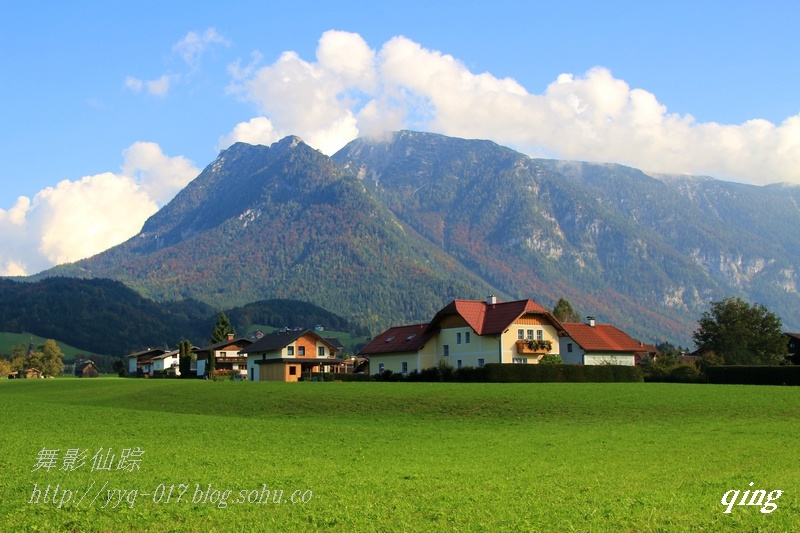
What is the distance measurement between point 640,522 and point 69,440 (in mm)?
24983

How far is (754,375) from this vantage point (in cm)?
7338

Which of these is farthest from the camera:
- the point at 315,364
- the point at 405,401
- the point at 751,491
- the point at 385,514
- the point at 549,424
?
the point at 315,364

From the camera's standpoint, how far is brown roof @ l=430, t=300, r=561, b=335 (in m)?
82.1

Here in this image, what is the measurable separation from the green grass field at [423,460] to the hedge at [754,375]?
13001mm

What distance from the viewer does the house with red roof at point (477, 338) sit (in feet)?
270

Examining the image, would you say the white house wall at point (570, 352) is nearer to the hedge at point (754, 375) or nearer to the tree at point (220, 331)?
the hedge at point (754, 375)

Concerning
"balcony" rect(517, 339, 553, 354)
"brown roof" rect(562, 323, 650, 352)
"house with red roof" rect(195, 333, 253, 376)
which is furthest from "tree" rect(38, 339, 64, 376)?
"balcony" rect(517, 339, 553, 354)

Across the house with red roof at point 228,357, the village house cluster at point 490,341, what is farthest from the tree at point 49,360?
the village house cluster at point 490,341

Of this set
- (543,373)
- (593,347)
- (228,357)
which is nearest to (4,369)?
(228,357)

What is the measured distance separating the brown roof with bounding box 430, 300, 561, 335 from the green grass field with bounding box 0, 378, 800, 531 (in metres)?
22.5

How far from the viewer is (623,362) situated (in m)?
93.1

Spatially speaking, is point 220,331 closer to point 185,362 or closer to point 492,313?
point 185,362

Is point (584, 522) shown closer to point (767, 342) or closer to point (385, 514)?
point (385, 514)

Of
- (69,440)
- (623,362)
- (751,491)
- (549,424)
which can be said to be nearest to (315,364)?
(623,362)
